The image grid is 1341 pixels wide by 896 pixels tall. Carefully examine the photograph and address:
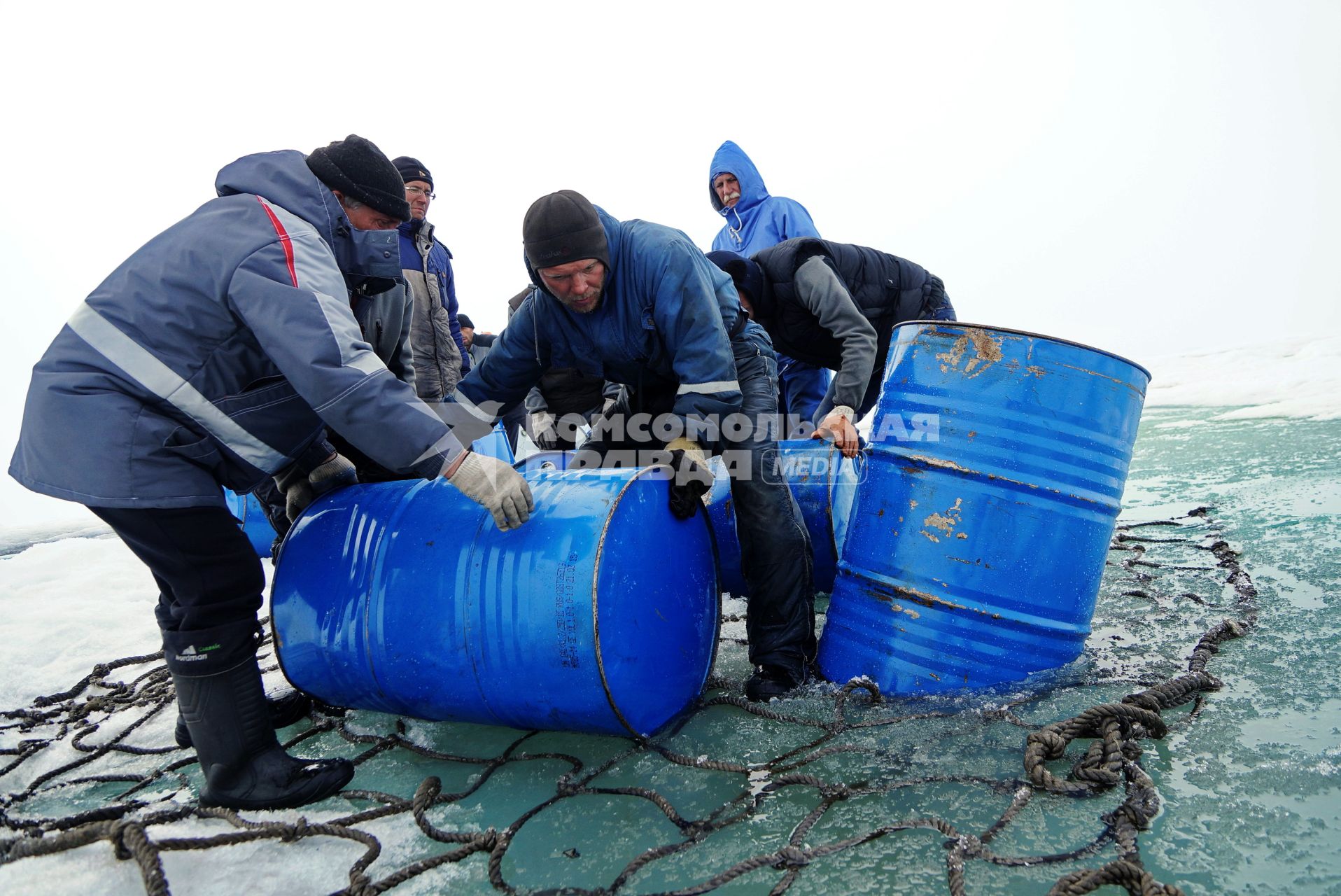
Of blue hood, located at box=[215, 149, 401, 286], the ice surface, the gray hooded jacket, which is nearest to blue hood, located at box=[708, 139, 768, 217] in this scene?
the ice surface

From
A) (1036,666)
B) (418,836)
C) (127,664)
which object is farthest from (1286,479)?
(127,664)

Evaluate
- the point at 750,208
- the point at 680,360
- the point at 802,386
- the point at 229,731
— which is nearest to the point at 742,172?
the point at 750,208

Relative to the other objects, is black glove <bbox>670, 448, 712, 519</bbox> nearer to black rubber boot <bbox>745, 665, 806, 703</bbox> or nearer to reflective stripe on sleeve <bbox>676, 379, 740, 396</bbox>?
reflective stripe on sleeve <bbox>676, 379, 740, 396</bbox>

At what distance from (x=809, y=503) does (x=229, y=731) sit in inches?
81.9

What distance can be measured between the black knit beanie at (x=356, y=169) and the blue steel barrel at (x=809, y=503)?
1.57 m

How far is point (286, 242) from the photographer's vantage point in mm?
1822

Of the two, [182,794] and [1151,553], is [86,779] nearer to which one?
[182,794]

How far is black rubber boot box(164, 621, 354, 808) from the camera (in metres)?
1.87

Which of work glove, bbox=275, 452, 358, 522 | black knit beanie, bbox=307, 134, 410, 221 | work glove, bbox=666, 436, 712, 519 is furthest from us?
work glove, bbox=275, 452, 358, 522

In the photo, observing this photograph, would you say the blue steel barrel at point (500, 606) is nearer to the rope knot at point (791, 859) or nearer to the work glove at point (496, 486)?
the work glove at point (496, 486)

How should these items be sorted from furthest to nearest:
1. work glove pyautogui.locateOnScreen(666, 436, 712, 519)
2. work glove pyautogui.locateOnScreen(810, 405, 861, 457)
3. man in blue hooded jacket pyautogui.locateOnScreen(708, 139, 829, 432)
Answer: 1. man in blue hooded jacket pyautogui.locateOnScreen(708, 139, 829, 432)
2. work glove pyautogui.locateOnScreen(810, 405, 861, 457)
3. work glove pyautogui.locateOnScreen(666, 436, 712, 519)

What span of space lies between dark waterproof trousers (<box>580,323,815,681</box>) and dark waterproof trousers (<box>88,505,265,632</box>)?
1.36 m

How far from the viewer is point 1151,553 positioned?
11.8 feet

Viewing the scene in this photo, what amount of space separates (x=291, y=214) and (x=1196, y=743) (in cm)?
235
